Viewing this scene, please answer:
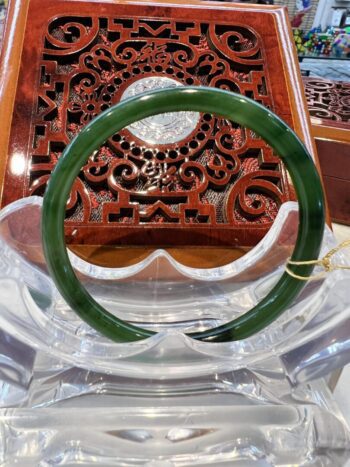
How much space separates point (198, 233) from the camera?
660 mm

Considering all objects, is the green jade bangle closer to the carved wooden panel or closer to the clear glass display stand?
the clear glass display stand

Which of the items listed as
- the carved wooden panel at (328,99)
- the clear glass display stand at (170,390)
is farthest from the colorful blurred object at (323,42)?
the clear glass display stand at (170,390)

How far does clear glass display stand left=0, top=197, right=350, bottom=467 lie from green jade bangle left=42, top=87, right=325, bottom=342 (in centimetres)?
2

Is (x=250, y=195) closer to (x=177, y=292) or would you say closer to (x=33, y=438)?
(x=177, y=292)

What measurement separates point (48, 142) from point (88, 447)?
0.42m

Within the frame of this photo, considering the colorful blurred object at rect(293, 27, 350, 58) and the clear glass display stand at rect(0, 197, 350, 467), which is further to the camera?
the colorful blurred object at rect(293, 27, 350, 58)

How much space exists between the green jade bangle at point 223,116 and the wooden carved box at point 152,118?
0.75 ft

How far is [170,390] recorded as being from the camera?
0.42 meters

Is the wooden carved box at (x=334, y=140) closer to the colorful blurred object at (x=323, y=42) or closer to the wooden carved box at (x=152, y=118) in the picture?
the wooden carved box at (x=152, y=118)

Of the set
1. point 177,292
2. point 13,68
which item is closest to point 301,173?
point 177,292

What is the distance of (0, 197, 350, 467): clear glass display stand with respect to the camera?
0.40m

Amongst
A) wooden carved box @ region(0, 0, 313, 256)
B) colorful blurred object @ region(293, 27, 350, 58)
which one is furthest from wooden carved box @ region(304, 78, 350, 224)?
colorful blurred object @ region(293, 27, 350, 58)

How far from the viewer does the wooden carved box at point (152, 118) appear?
66cm

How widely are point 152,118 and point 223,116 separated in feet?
1.11
